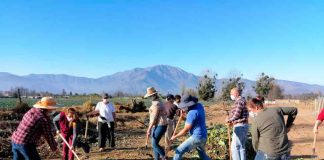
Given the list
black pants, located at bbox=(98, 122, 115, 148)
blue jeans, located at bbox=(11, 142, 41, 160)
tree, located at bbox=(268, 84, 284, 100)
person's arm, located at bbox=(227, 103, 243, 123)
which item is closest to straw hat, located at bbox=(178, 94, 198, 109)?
person's arm, located at bbox=(227, 103, 243, 123)

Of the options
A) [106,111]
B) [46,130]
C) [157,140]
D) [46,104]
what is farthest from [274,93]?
[46,130]

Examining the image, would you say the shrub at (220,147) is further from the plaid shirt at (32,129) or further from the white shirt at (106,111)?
the plaid shirt at (32,129)

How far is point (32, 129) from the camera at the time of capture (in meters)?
8.12

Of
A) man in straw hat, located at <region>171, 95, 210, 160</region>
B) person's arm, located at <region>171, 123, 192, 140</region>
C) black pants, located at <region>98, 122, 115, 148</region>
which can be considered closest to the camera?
person's arm, located at <region>171, 123, 192, 140</region>

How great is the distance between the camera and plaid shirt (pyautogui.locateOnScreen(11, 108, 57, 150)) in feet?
26.6

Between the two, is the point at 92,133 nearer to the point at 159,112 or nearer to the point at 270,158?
the point at 159,112

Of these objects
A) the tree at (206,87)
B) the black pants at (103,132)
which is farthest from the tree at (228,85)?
the black pants at (103,132)

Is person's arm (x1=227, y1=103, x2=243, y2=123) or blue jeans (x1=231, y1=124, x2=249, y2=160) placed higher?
person's arm (x1=227, y1=103, x2=243, y2=123)

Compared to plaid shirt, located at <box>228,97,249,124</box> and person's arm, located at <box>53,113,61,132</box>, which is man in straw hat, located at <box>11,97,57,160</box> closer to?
person's arm, located at <box>53,113,61,132</box>

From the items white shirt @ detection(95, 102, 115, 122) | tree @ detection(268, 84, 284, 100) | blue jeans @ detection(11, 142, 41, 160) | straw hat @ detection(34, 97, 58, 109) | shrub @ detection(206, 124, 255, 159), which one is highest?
tree @ detection(268, 84, 284, 100)

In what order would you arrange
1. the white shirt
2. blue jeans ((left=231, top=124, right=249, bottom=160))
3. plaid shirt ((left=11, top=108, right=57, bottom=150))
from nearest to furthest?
plaid shirt ((left=11, top=108, right=57, bottom=150)) → blue jeans ((left=231, top=124, right=249, bottom=160)) → the white shirt

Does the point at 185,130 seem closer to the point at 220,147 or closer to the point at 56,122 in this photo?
the point at 56,122

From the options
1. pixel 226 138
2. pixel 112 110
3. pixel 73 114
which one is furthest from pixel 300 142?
pixel 73 114

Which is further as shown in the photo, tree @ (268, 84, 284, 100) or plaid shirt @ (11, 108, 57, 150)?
tree @ (268, 84, 284, 100)
